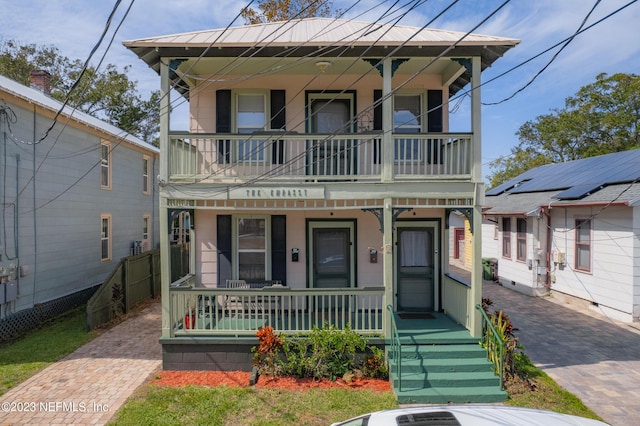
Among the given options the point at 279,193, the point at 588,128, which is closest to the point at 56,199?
the point at 279,193

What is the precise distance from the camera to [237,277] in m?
9.50

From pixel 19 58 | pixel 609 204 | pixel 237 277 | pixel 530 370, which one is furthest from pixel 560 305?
pixel 19 58

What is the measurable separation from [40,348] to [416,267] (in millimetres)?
9111

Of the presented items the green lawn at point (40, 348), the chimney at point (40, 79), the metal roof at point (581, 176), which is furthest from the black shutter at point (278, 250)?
the chimney at point (40, 79)

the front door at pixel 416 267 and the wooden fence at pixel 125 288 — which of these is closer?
the front door at pixel 416 267

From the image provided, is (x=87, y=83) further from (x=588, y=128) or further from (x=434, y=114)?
(x=588, y=128)

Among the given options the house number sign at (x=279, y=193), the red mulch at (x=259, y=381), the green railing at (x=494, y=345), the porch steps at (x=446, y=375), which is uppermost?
the house number sign at (x=279, y=193)

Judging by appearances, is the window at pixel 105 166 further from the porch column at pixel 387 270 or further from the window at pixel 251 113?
the porch column at pixel 387 270

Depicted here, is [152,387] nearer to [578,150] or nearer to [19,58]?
[19,58]

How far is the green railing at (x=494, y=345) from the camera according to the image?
6.57 metres

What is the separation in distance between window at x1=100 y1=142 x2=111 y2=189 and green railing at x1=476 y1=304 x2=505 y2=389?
44.2 ft

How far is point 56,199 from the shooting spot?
1155 cm

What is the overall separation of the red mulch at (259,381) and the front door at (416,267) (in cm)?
285

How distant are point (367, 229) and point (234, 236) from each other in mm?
3349
